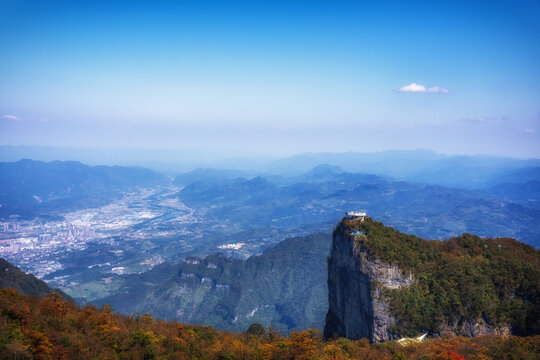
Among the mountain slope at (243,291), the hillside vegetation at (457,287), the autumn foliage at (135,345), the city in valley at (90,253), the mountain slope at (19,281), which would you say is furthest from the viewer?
the city in valley at (90,253)

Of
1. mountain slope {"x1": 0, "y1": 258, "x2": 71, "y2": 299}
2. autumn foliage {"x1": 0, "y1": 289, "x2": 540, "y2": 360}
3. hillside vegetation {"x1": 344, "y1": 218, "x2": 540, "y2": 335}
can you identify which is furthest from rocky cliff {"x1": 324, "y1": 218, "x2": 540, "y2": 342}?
mountain slope {"x1": 0, "y1": 258, "x2": 71, "y2": 299}

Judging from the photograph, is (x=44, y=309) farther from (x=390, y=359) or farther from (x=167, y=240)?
(x=167, y=240)

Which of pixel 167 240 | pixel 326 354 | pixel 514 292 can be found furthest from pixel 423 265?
pixel 167 240

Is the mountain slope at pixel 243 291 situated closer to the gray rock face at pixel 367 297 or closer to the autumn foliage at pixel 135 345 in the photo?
the gray rock face at pixel 367 297

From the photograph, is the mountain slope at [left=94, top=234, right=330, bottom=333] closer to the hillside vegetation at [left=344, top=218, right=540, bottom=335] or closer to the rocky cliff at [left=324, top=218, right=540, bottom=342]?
the rocky cliff at [left=324, top=218, right=540, bottom=342]

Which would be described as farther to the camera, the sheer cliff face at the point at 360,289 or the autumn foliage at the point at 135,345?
the sheer cliff face at the point at 360,289

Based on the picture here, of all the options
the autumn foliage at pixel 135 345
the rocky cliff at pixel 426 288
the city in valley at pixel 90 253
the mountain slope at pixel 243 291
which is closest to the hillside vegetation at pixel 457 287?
the rocky cliff at pixel 426 288

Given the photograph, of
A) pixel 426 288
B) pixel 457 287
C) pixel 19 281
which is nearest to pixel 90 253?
pixel 19 281
